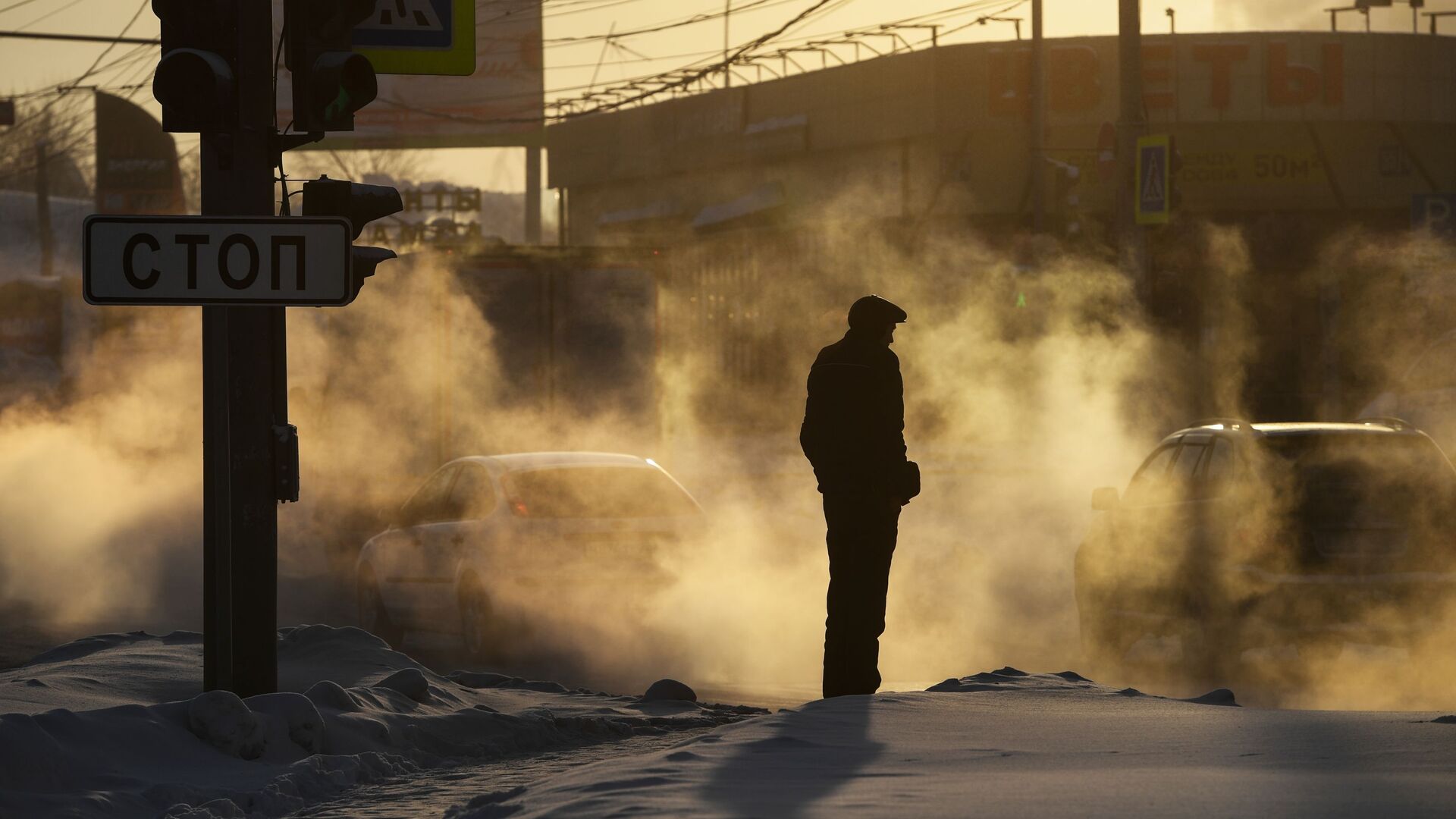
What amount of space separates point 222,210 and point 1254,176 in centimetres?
4003

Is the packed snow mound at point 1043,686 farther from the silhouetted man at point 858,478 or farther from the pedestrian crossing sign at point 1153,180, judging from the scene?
the pedestrian crossing sign at point 1153,180

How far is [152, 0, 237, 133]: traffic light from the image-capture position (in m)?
7.89

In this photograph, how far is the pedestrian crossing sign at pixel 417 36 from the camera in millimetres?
9211

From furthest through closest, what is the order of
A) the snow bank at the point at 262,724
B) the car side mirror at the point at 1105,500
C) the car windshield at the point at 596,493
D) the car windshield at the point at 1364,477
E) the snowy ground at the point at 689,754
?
1. the car windshield at the point at 596,493
2. the car side mirror at the point at 1105,500
3. the car windshield at the point at 1364,477
4. the snow bank at the point at 262,724
5. the snowy ground at the point at 689,754

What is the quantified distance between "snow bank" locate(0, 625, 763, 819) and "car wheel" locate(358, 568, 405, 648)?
155 inches

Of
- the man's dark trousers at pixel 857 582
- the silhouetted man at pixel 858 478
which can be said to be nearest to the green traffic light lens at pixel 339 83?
the silhouetted man at pixel 858 478

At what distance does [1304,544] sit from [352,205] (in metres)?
5.68

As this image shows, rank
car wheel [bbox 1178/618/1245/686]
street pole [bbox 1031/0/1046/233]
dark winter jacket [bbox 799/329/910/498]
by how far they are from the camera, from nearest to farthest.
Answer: dark winter jacket [bbox 799/329/910/498]
car wheel [bbox 1178/618/1245/686]
street pole [bbox 1031/0/1046/233]

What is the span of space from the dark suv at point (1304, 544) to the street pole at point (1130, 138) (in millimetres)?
9522

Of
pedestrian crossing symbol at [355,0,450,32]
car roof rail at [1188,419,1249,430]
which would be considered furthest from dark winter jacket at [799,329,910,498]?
car roof rail at [1188,419,1249,430]

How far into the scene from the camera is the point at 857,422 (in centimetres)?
916

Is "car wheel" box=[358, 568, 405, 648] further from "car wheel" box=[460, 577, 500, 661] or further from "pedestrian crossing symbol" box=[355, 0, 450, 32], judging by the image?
"pedestrian crossing symbol" box=[355, 0, 450, 32]

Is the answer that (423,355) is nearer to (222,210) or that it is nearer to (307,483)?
(307,483)

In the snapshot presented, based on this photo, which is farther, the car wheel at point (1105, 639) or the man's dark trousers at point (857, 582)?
the car wheel at point (1105, 639)
